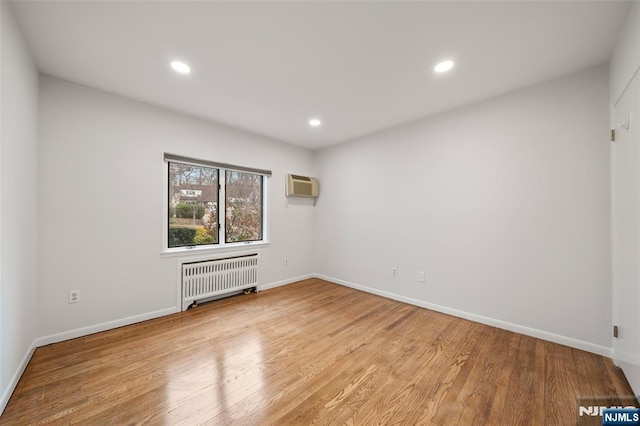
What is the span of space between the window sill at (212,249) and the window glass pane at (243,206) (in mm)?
166

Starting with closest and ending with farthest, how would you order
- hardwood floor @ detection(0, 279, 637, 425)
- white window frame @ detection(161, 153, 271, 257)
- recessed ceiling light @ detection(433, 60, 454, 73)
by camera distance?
hardwood floor @ detection(0, 279, 637, 425) → recessed ceiling light @ detection(433, 60, 454, 73) → white window frame @ detection(161, 153, 271, 257)

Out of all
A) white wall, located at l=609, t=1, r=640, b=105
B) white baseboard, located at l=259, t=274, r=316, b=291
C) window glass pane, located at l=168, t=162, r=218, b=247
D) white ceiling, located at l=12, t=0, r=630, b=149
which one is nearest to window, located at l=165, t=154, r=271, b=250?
window glass pane, located at l=168, t=162, r=218, b=247

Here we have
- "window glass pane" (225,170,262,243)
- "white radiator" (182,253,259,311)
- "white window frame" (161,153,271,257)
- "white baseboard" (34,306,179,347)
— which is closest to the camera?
"white baseboard" (34,306,179,347)

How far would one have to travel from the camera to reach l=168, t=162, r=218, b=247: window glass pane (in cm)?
316

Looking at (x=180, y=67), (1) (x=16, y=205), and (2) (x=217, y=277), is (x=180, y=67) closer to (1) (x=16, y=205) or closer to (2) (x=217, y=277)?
(1) (x=16, y=205)

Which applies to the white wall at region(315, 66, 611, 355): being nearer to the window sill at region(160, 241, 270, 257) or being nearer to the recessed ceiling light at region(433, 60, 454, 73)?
the recessed ceiling light at region(433, 60, 454, 73)

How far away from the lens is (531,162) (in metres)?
2.42

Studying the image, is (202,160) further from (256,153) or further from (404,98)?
(404,98)

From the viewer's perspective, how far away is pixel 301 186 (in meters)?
4.40

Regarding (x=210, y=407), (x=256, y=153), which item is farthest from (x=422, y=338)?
(x=256, y=153)

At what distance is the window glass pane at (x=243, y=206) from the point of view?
3.73 meters

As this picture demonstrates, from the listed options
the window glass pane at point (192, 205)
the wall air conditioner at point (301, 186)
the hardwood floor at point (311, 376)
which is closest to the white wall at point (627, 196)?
the hardwood floor at point (311, 376)

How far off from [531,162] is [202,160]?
3.86 m

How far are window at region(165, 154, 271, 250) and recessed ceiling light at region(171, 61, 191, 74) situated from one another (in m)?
1.14
